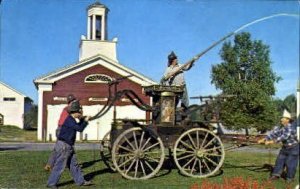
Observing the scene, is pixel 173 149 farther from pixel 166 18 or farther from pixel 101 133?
pixel 166 18

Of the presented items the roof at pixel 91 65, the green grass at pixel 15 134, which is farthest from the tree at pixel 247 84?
the green grass at pixel 15 134

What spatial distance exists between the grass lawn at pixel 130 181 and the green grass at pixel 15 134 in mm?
138

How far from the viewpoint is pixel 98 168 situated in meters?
4.79

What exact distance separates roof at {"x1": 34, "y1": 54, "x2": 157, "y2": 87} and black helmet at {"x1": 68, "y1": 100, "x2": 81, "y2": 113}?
0.18 meters

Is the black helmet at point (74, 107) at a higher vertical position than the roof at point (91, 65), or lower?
lower

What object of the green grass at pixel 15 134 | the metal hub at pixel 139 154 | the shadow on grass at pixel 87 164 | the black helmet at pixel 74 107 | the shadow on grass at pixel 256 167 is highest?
the black helmet at pixel 74 107

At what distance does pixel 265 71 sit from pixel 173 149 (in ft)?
2.69

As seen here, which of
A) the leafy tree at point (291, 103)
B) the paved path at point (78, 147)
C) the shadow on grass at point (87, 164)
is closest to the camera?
the leafy tree at point (291, 103)

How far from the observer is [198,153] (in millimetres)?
4629

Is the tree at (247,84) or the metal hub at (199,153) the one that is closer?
the tree at (247,84)

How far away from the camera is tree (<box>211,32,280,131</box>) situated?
4297 millimetres

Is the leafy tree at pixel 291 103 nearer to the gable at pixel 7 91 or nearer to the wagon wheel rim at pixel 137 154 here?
the wagon wheel rim at pixel 137 154

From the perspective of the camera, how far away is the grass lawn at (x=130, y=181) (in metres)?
4.62

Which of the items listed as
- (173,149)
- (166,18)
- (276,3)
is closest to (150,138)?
(173,149)
